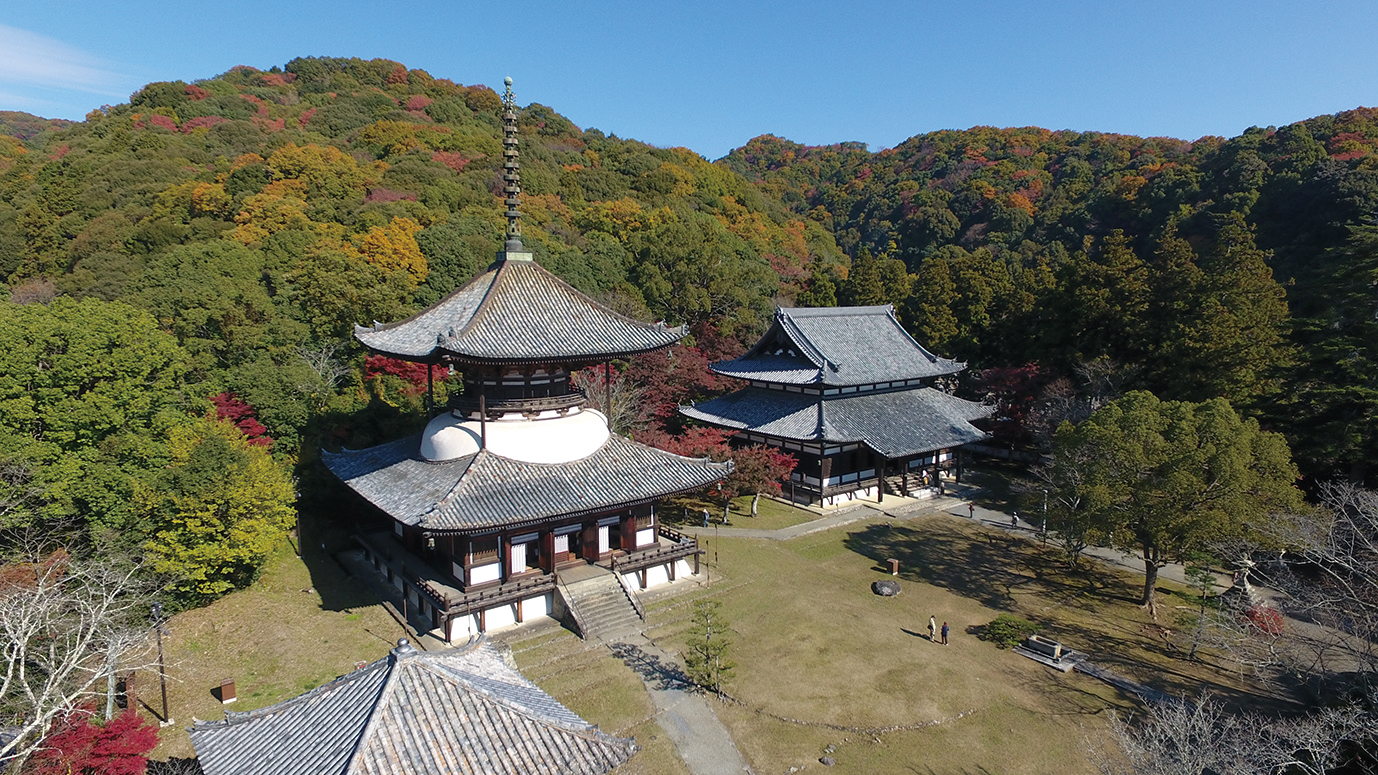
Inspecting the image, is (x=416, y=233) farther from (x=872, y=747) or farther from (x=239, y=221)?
(x=872, y=747)

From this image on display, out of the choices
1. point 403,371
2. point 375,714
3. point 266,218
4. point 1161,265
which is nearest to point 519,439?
point 375,714

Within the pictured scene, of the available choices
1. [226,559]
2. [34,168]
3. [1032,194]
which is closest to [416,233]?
[226,559]

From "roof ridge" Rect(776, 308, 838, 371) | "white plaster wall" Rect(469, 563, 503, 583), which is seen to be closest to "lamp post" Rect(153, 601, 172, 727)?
"white plaster wall" Rect(469, 563, 503, 583)

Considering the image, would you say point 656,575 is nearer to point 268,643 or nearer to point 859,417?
point 268,643

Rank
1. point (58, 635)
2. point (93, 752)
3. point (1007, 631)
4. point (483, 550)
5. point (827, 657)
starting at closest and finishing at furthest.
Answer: point (93, 752) < point (58, 635) < point (827, 657) < point (1007, 631) < point (483, 550)

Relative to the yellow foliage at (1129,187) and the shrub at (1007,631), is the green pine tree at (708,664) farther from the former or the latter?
the yellow foliage at (1129,187)

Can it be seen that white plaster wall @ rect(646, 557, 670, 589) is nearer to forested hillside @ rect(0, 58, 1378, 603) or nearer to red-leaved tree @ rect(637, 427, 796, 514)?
red-leaved tree @ rect(637, 427, 796, 514)
